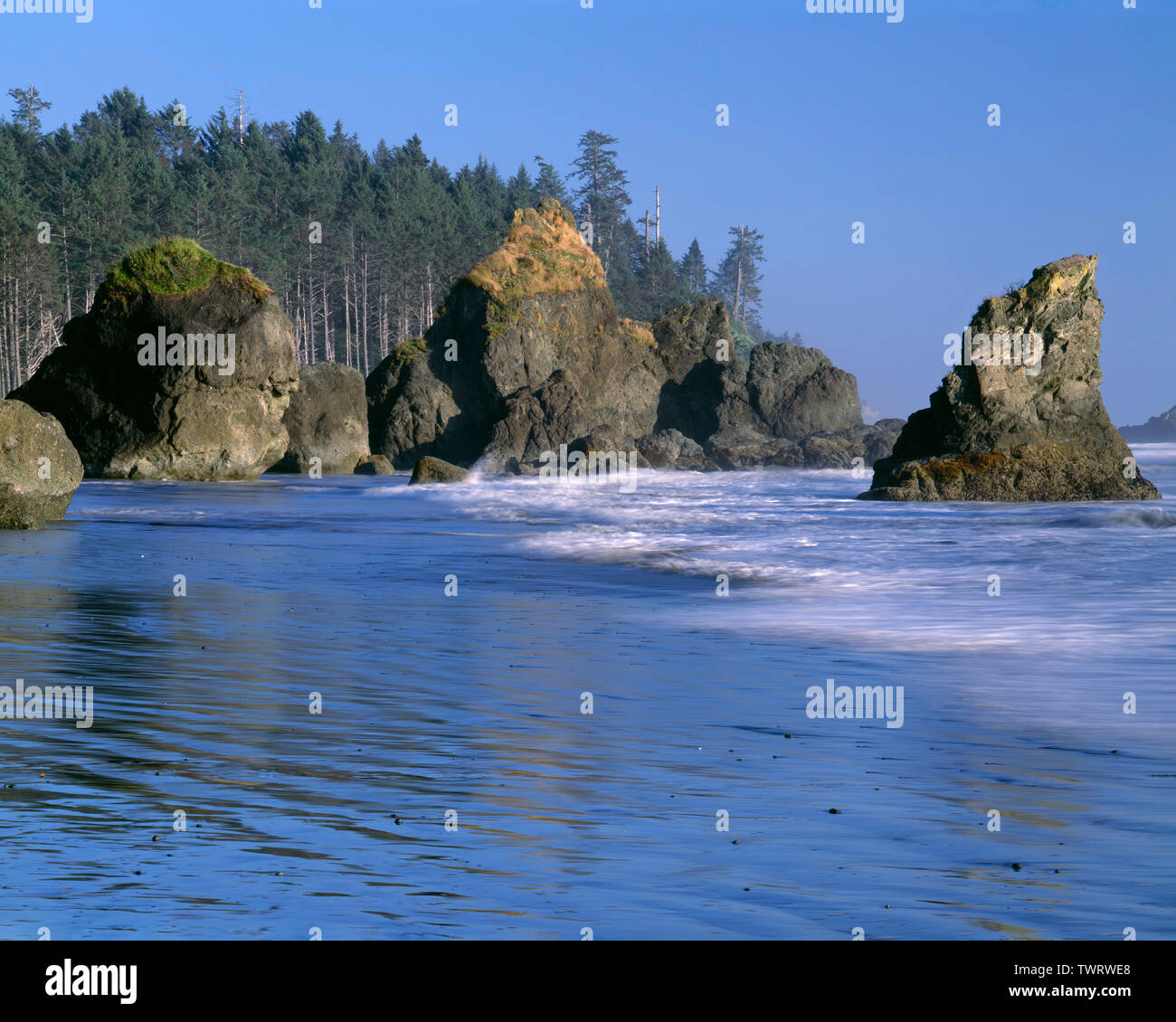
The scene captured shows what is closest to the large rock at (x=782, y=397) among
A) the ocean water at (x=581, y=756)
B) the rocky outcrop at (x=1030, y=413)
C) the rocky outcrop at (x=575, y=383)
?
the rocky outcrop at (x=575, y=383)

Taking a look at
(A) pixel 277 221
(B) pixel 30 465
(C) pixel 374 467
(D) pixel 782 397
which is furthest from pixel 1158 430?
(B) pixel 30 465

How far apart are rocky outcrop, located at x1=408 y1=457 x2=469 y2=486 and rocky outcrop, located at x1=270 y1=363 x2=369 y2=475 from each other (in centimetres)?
1006

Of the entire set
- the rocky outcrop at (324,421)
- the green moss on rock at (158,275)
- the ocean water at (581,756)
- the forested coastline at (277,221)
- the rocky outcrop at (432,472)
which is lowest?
the ocean water at (581,756)

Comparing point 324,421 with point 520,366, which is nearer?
point 324,421

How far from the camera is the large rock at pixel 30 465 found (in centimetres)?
1842

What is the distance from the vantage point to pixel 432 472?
4150 cm

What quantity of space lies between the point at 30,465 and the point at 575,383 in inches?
1758

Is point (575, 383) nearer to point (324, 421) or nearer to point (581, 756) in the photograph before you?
point (324, 421)

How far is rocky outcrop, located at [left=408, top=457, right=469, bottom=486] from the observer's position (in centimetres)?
4109

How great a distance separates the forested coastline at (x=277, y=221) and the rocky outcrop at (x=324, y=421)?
9182mm

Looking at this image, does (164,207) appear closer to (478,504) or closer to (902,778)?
(478,504)

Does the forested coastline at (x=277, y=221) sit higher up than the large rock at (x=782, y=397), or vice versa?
the forested coastline at (x=277, y=221)

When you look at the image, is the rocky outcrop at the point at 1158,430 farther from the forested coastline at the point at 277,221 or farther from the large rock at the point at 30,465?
the large rock at the point at 30,465
